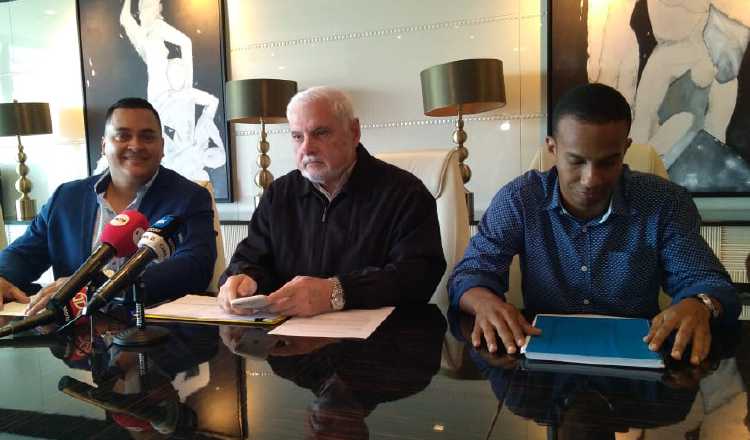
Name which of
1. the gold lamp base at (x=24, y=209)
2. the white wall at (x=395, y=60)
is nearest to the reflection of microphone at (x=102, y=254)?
the white wall at (x=395, y=60)

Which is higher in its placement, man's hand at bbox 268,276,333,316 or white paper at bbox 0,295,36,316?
man's hand at bbox 268,276,333,316

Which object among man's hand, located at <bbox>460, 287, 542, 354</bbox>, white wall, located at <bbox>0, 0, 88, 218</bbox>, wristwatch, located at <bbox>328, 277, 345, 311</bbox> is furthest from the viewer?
white wall, located at <bbox>0, 0, 88, 218</bbox>

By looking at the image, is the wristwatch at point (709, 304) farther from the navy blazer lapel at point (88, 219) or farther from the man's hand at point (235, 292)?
the navy blazer lapel at point (88, 219)

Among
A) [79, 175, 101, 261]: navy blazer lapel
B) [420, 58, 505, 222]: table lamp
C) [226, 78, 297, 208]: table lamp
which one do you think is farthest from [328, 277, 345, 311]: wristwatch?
[226, 78, 297, 208]: table lamp

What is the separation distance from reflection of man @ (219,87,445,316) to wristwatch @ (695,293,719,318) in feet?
2.16

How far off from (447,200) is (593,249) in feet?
1.85

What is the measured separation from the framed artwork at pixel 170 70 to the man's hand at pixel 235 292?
2.73 m

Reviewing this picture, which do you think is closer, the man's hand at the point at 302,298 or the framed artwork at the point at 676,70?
the man's hand at the point at 302,298

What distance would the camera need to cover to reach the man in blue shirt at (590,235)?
123 centimetres

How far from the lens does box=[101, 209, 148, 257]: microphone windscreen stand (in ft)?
3.47

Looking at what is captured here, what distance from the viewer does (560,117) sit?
4.25 feet

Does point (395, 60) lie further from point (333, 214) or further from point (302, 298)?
point (302, 298)

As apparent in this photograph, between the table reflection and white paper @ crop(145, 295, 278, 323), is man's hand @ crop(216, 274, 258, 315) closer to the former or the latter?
white paper @ crop(145, 295, 278, 323)

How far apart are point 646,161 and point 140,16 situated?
3.72 meters
